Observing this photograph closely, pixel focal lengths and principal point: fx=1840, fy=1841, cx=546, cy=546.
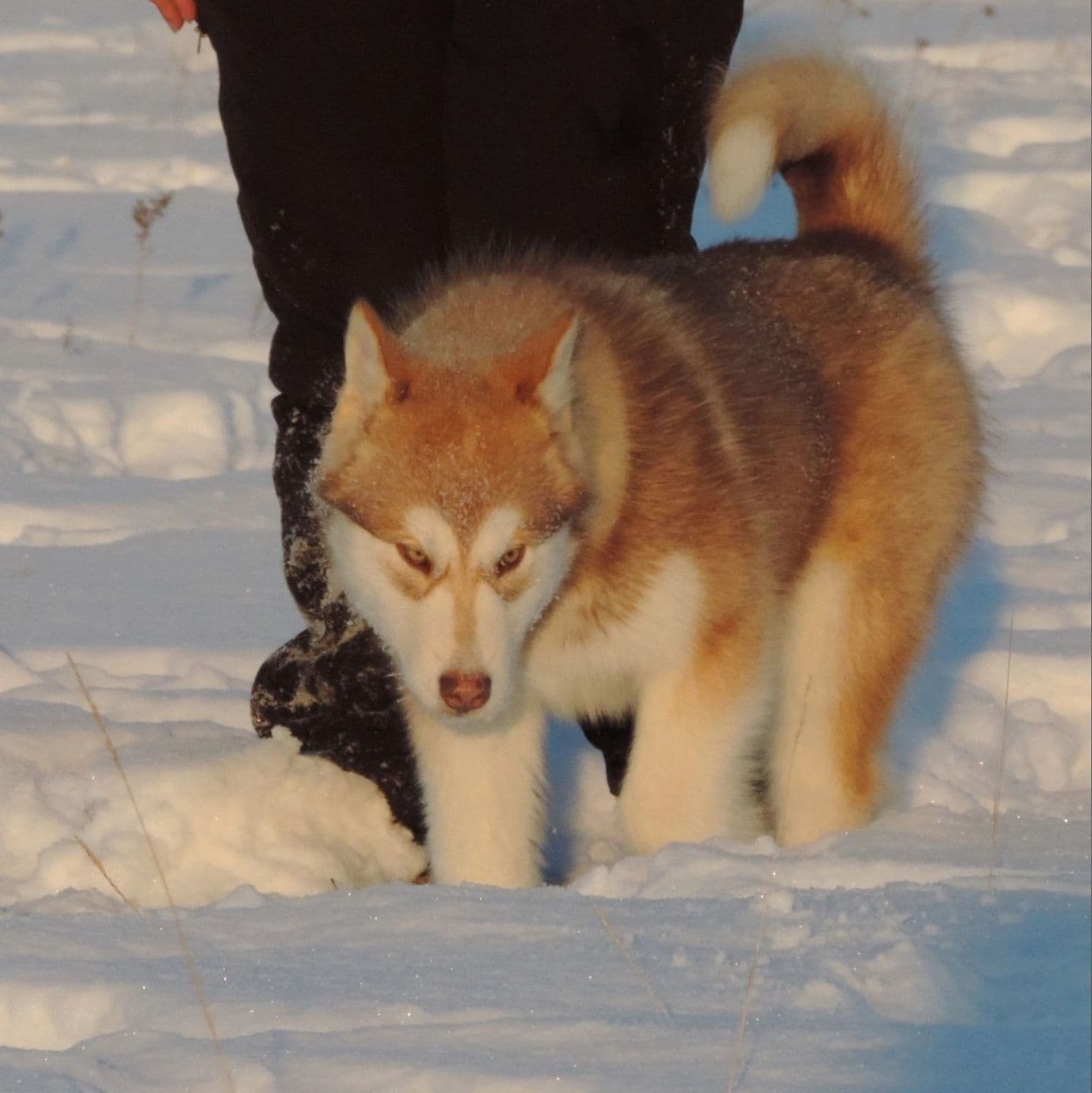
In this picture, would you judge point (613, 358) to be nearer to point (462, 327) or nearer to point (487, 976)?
point (462, 327)

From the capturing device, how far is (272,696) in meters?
3.47

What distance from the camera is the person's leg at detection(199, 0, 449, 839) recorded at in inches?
125

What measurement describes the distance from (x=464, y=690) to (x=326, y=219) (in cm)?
112

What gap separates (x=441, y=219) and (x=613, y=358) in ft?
2.20

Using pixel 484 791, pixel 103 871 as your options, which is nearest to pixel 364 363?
pixel 484 791

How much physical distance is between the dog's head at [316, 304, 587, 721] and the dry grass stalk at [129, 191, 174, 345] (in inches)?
141

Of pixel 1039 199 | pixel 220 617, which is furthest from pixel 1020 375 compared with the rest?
pixel 220 617

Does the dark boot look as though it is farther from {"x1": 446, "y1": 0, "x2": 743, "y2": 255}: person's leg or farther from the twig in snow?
the twig in snow

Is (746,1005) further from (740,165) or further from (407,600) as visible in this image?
(740,165)

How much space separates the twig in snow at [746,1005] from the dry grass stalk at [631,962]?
0.29 ft

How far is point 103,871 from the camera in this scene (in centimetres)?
290

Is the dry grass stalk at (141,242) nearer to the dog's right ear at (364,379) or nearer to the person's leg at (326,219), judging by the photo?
the person's leg at (326,219)

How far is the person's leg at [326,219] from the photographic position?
10.4 ft

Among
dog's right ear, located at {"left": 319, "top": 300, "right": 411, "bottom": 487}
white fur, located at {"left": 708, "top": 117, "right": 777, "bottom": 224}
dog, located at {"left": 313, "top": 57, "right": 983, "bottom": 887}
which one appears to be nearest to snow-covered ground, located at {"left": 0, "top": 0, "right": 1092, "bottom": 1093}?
dog, located at {"left": 313, "top": 57, "right": 983, "bottom": 887}
